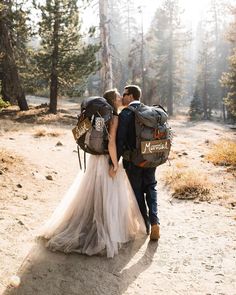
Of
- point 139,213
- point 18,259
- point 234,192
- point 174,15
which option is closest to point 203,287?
point 139,213

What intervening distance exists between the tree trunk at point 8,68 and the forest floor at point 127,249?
9932mm

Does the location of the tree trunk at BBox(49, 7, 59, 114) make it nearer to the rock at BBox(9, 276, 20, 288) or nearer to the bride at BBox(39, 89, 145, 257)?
the bride at BBox(39, 89, 145, 257)

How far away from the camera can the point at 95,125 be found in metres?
4.84

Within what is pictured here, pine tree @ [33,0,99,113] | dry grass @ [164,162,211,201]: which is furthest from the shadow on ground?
pine tree @ [33,0,99,113]

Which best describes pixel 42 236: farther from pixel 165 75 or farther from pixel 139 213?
pixel 165 75

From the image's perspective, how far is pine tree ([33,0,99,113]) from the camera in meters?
18.9

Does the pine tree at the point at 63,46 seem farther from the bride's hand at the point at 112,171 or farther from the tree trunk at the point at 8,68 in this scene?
the bride's hand at the point at 112,171

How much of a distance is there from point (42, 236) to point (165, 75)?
39.7 m

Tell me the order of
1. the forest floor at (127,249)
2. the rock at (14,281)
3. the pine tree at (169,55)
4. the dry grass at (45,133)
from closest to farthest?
the rock at (14,281) < the forest floor at (127,249) < the dry grass at (45,133) < the pine tree at (169,55)

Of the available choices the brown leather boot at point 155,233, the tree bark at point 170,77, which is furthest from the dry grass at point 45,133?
the tree bark at point 170,77

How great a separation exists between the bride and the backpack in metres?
0.33

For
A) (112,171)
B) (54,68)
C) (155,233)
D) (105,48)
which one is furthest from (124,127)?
(54,68)

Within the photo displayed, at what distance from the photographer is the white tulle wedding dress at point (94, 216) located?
15.6 ft

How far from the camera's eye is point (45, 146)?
40.4 feet
